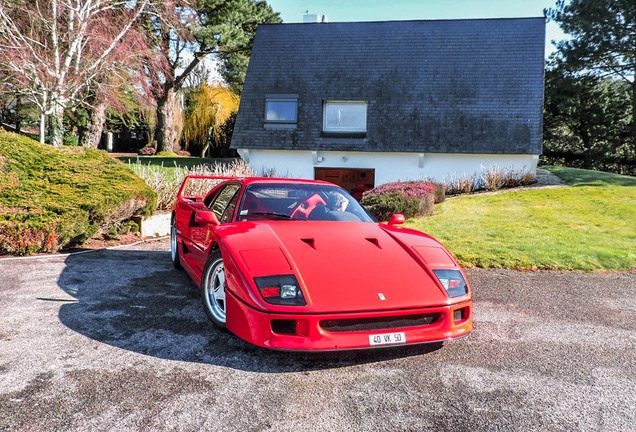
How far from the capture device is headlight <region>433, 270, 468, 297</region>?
327 cm

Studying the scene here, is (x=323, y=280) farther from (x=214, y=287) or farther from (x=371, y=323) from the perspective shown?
(x=214, y=287)

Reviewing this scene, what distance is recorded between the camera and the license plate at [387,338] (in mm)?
2865

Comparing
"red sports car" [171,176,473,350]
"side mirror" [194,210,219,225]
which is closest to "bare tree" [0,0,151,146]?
"side mirror" [194,210,219,225]

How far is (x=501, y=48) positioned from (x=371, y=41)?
4.73 metres

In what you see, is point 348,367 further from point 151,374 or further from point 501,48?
point 501,48

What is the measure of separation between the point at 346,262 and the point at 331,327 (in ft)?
2.05

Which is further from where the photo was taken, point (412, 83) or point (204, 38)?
point (204, 38)

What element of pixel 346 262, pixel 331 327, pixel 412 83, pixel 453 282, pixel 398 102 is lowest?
pixel 331 327

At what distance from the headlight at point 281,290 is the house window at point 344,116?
14053mm

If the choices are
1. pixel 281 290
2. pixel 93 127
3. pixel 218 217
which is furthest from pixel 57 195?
pixel 93 127

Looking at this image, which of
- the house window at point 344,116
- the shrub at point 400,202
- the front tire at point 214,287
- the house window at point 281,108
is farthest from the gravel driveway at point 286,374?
the house window at point 281,108

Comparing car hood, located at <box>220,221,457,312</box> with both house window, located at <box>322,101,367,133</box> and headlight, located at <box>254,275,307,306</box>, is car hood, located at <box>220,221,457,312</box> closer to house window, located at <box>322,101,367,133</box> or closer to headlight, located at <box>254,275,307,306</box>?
headlight, located at <box>254,275,307,306</box>

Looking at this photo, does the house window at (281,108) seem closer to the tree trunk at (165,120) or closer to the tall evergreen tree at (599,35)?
the tree trunk at (165,120)

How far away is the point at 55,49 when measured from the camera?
44.0 feet
